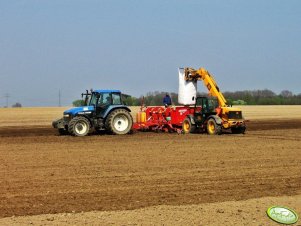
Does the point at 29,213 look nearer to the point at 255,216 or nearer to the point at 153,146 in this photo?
the point at 255,216

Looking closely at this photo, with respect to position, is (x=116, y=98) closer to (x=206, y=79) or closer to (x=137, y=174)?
(x=206, y=79)

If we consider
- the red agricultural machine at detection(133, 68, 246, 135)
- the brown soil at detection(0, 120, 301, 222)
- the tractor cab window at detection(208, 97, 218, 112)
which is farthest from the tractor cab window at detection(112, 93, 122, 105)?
the brown soil at detection(0, 120, 301, 222)

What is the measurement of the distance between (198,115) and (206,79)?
2.07 m

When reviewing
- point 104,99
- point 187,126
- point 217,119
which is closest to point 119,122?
point 104,99

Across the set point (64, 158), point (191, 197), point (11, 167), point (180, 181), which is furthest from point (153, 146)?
point (191, 197)

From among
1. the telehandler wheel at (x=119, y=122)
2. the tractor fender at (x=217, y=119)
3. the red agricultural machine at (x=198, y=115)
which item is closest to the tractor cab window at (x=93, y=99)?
the telehandler wheel at (x=119, y=122)

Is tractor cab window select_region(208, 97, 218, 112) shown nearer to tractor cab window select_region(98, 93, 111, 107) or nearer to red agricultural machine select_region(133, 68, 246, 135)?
red agricultural machine select_region(133, 68, 246, 135)

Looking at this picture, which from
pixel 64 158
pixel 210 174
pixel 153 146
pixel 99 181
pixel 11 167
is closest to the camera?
pixel 99 181

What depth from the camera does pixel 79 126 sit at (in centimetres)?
2350

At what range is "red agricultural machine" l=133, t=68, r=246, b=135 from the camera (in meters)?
24.3

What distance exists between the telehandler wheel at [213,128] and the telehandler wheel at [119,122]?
3.47 metres

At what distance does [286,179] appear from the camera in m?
11.5

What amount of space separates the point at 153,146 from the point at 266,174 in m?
6.97

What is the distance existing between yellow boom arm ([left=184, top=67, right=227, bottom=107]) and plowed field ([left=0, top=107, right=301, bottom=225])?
598 cm
